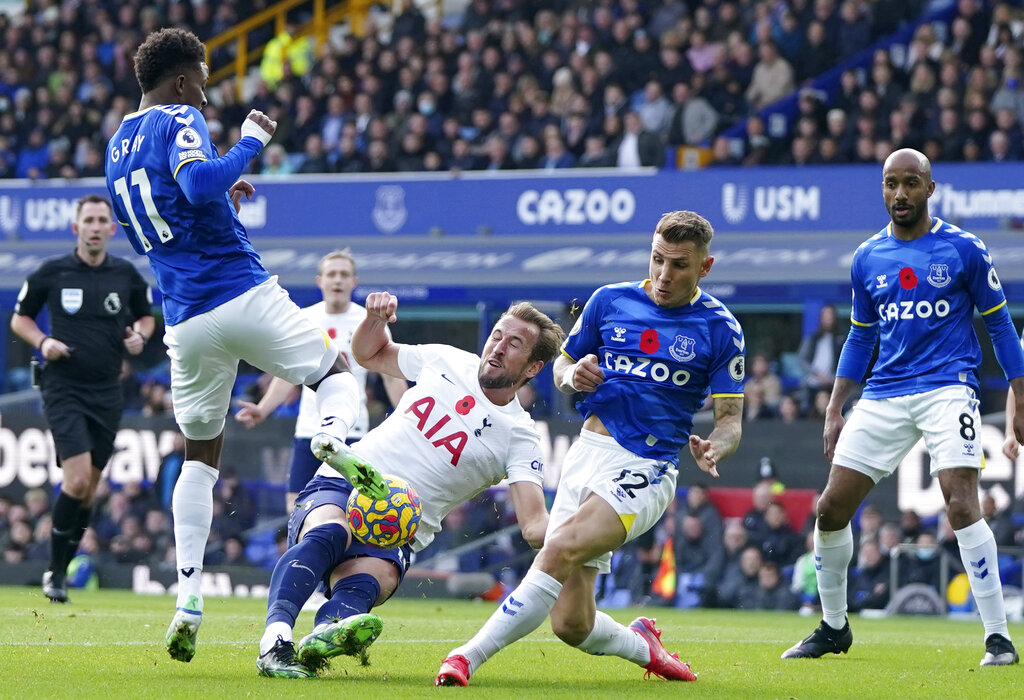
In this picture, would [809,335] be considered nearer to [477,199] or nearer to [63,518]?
[477,199]

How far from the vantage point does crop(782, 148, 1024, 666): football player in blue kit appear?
724 cm

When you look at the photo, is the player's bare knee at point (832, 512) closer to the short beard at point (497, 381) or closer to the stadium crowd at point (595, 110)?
the short beard at point (497, 381)

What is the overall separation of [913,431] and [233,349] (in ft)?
10.7

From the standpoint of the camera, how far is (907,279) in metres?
7.41

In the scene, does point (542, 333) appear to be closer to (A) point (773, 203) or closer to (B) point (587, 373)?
(B) point (587, 373)

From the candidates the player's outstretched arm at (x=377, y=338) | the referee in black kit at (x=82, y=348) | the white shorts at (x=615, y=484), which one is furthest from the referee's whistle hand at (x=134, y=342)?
the white shorts at (x=615, y=484)

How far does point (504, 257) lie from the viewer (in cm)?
1712

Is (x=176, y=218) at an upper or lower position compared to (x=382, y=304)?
upper

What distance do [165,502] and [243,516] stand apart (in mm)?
789

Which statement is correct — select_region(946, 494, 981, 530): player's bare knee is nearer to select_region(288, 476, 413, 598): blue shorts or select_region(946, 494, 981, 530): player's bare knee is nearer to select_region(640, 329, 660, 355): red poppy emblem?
select_region(640, 329, 660, 355): red poppy emblem

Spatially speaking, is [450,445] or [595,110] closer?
[450,445]

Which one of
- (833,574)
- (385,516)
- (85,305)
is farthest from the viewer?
(85,305)

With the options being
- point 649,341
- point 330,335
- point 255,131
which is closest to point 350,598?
point 649,341

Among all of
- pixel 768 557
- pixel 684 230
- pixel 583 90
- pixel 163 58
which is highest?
pixel 583 90
